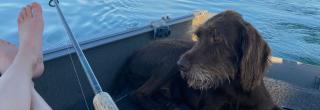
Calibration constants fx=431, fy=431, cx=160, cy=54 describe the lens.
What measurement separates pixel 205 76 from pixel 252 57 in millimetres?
307

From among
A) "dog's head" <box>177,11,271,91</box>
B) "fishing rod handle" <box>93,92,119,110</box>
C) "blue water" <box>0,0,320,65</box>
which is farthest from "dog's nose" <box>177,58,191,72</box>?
"blue water" <box>0,0,320,65</box>

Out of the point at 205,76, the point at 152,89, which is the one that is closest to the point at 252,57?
the point at 205,76

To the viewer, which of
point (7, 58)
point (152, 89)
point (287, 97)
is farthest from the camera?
point (287, 97)

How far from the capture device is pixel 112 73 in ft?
11.1

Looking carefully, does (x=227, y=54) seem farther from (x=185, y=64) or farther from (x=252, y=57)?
(x=185, y=64)

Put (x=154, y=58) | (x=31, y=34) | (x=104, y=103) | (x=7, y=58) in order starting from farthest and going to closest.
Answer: (x=154, y=58) < (x=31, y=34) < (x=7, y=58) < (x=104, y=103)

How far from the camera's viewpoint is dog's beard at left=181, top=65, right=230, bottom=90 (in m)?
2.63

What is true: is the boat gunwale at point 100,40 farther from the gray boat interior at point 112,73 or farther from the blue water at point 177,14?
the blue water at point 177,14

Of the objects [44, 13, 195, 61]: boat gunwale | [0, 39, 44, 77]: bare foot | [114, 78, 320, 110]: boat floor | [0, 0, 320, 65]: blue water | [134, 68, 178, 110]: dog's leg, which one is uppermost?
[0, 39, 44, 77]: bare foot

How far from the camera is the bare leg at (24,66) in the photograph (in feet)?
6.73

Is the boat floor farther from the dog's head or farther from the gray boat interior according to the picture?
the dog's head

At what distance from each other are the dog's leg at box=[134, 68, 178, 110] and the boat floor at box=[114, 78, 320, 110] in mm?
99

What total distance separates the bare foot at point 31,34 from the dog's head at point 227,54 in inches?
33.8

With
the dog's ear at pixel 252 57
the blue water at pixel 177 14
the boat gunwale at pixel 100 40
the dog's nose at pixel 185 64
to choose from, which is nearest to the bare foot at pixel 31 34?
the boat gunwale at pixel 100 40
